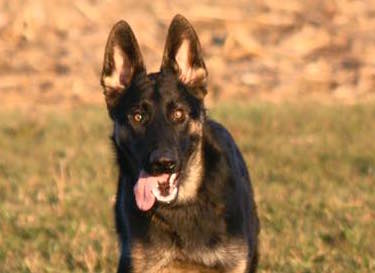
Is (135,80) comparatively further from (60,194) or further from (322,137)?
(322,137)

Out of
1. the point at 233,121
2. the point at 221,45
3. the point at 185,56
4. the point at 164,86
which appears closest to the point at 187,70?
the point at 185,56

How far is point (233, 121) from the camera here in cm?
1350

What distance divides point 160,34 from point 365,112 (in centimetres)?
865

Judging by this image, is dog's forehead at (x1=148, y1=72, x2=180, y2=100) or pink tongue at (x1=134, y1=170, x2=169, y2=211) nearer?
pink tongue at (x1=134, y1=170, x2=169, y2=211)

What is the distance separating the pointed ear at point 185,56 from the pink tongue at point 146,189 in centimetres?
69

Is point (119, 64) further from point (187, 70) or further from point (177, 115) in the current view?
point (177, 115)

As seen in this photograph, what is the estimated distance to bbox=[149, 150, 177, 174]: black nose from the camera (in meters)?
5.64

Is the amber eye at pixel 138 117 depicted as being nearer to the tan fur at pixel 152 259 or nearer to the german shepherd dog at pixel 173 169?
the german shepherd dog at pixel 173 169

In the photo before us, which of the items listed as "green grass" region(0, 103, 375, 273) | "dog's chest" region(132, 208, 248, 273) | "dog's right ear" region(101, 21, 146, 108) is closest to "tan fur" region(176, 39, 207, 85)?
"dog's right ear" region(101, 21, 146, 108)

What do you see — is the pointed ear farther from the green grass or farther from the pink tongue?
the green grass

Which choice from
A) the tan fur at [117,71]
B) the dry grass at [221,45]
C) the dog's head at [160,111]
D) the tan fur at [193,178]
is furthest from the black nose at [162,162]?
the dry grass at [221,45]

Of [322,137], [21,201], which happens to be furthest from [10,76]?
[21,201]

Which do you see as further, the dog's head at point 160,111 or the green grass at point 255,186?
the green grass at point 255,186

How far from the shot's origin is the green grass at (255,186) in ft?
25.3
